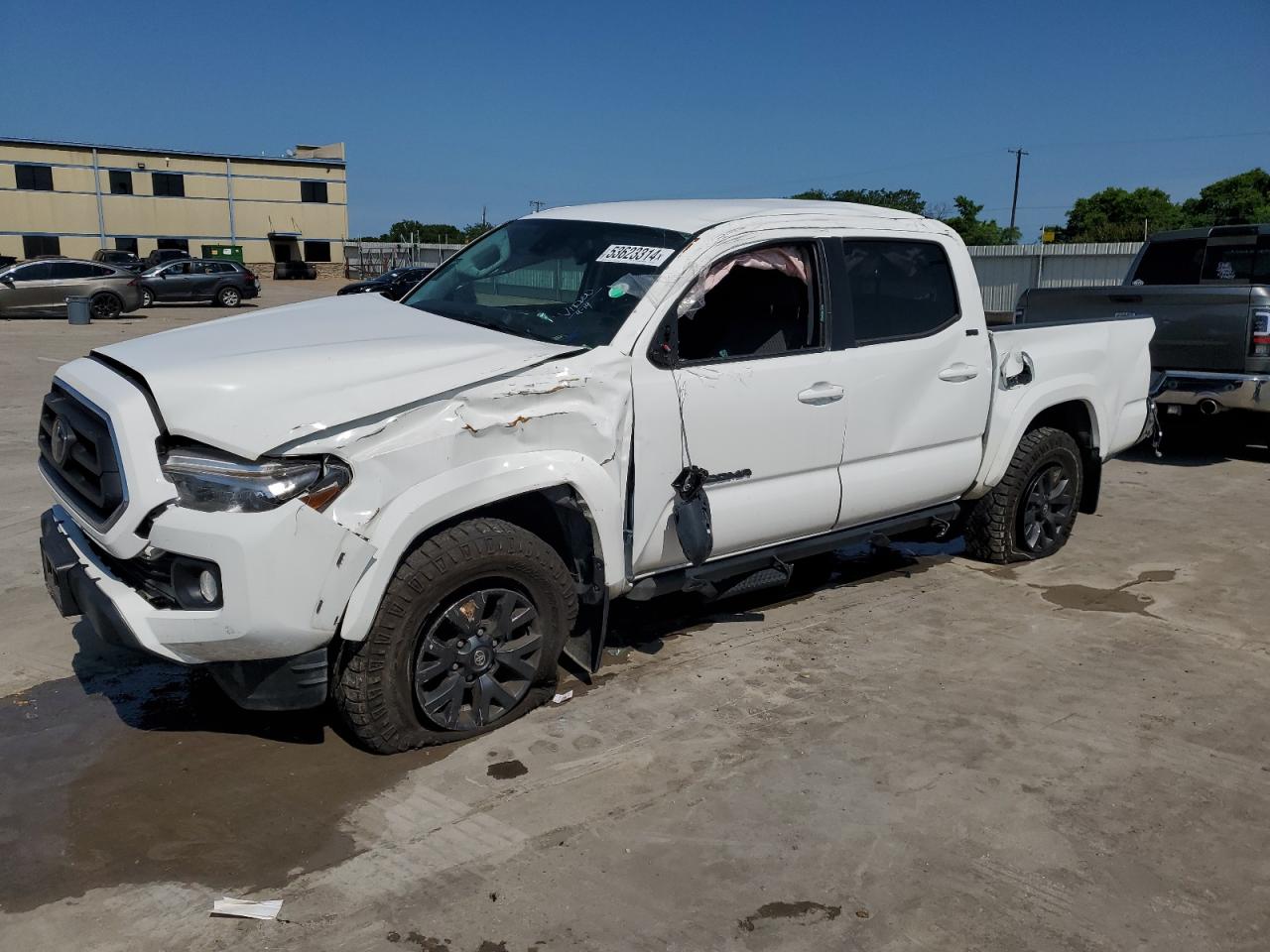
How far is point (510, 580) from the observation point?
13.2ft

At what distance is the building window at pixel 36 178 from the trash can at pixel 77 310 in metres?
35.6

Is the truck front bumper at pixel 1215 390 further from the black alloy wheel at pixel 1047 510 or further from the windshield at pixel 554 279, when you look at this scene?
the windshield at pixel 554 279

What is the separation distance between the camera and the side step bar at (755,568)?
Answer: 14.9 ft

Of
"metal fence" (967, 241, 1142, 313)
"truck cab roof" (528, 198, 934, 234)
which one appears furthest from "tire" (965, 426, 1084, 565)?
"metal fence" (967, 241, 1142, 313)

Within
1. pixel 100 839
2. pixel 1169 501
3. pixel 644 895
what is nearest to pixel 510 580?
pixel 644 895

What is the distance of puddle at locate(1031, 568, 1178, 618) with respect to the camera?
227 inches

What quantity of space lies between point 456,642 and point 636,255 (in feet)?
5.93

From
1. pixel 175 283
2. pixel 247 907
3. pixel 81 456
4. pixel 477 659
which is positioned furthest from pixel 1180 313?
pixel 175 283

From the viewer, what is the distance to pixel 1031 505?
21.1ft

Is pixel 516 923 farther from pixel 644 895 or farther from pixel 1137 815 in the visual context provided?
pixel 1137 815

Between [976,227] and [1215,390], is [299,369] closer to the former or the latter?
[1215,390]

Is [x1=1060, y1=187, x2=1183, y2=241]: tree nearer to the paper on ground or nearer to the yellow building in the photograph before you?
the yellow building

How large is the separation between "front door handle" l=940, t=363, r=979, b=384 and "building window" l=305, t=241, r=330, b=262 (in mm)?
60264

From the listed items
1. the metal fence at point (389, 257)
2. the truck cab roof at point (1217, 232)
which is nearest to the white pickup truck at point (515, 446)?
the truck cab roof at point (1217, 232)
